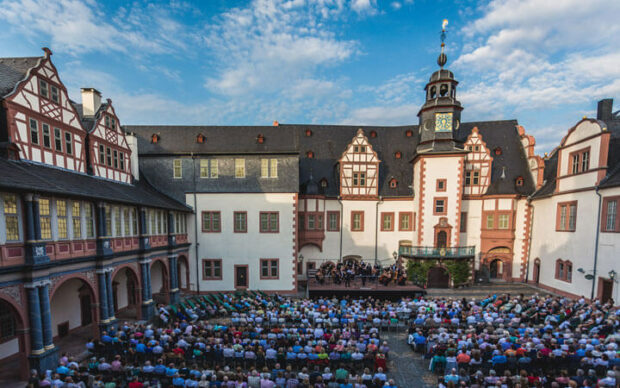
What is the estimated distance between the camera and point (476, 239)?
93.9ft

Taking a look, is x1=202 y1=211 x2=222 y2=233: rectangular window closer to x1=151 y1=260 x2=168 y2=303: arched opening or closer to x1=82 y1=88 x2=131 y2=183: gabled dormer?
x1=151 y1=260 x2=168 y2=303: arched opening

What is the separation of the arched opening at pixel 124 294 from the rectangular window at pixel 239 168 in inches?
440

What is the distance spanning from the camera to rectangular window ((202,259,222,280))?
2483cm

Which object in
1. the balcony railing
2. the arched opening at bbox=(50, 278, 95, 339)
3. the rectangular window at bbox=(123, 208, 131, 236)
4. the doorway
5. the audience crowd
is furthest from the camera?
the balcony railing

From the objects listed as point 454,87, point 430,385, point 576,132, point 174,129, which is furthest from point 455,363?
point 174,129

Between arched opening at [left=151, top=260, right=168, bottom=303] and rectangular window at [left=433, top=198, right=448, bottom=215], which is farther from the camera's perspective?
rectangular window at [left=433, top=198, right=448, bottom=215]

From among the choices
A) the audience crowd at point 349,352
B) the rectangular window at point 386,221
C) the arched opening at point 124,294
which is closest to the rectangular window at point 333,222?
the rectangular window at point 386,221

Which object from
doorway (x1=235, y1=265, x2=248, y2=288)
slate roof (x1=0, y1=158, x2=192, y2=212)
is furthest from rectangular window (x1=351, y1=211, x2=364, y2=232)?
slate roof (x1=0, y1=158, x2=192, y2=212)

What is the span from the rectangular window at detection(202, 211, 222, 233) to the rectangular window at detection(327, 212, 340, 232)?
1132 cm

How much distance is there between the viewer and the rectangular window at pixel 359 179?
29266 mm

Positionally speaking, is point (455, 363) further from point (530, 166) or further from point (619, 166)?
point (530, 166)

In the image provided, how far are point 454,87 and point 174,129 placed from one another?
28041 millimetres

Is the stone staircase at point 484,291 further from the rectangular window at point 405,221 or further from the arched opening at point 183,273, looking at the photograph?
the arched opening at point 183,273

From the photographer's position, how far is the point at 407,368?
13.2 metres
